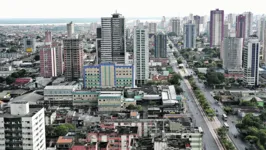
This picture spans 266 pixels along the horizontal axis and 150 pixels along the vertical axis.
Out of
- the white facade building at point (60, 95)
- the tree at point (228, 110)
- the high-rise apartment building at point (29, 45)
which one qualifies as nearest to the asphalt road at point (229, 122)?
the tree at point (228, 110)

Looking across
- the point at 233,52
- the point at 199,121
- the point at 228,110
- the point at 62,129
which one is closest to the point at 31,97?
the point at 62,129

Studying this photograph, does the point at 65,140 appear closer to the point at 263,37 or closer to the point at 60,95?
the point at 60,95

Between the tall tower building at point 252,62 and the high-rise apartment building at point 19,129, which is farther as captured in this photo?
the tall tower building at point 252,62

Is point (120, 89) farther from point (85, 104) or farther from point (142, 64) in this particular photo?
point (142, 64)

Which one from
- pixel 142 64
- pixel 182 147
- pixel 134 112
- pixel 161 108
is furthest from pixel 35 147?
pixel 142 64

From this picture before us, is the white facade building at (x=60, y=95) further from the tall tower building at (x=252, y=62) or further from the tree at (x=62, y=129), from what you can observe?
the tall tower building at (x=252, y=62)
